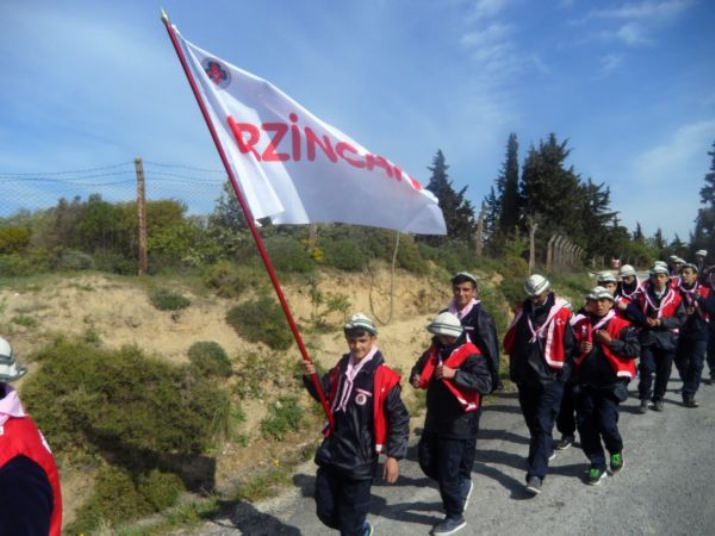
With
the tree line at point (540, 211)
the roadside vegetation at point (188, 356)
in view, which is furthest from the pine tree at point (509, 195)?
the roadside vegetation at point (188, 356)

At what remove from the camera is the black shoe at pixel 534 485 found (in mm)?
4646

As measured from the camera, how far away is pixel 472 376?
408cm

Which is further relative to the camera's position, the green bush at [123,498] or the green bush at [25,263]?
the green bush at [25,263]

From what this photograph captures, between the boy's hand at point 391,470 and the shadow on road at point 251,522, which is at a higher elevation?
the boy's hand at point 391,470

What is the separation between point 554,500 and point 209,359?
14.7 ft

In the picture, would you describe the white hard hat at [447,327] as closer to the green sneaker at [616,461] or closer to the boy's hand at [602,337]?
the boy's hand at [602,337]

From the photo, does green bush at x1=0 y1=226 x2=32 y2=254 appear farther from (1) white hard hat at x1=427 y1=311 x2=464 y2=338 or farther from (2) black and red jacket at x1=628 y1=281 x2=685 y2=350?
(2) black and red jacket at x1=628 y1=281 x2=685 y2=350

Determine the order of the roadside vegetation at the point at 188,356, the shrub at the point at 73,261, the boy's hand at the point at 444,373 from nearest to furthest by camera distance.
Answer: the boy's hand at the point at 444,373 → the roadside vegetation at the point at 188,356 → the shrub at the point at 73,261

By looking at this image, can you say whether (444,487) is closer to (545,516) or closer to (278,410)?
(545,516)

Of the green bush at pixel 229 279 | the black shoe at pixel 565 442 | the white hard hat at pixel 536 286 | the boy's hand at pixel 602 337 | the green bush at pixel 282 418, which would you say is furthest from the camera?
the green bush at pixel 229 279

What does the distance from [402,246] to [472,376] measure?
371 inches

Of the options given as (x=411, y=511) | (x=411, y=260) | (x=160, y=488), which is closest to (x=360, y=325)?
(x=411, y=511)

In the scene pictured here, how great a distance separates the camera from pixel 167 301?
8.23m

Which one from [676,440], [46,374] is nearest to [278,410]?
[46,374]
